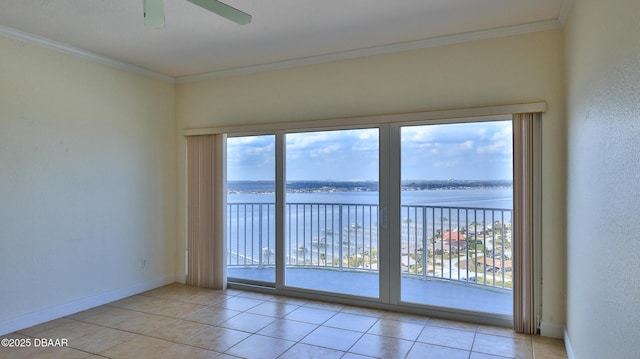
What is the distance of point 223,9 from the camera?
2.50 metres

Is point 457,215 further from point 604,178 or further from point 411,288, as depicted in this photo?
point 604,178

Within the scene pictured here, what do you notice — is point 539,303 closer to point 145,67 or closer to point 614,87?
point 614,87

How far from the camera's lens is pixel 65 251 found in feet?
12.6

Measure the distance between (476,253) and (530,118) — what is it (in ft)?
5.30

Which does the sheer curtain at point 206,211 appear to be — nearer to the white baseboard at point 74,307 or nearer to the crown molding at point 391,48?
the white baseboard at point 74,307

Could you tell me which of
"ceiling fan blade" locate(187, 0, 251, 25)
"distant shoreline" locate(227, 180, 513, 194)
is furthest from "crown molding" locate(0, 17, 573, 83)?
"ceiling fan blade" locate(187, 0, 251, 25)

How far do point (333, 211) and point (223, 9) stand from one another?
10.1 ft

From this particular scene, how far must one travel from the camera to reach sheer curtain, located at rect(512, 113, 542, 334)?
332cm

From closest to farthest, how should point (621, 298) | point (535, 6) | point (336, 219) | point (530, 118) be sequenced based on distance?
point (621, 298) → point (535, 6) → point (530, 118) → point (336, 219)

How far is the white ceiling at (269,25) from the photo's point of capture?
2.97 meters

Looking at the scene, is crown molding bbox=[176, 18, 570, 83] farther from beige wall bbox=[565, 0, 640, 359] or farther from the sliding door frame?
the sliding door frame

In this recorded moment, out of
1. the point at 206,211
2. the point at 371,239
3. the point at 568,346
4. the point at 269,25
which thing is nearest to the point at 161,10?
the point at 269,25

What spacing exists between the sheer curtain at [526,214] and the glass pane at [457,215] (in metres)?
0.18

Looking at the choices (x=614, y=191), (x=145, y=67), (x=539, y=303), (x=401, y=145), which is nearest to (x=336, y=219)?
(x=401, y=145)
